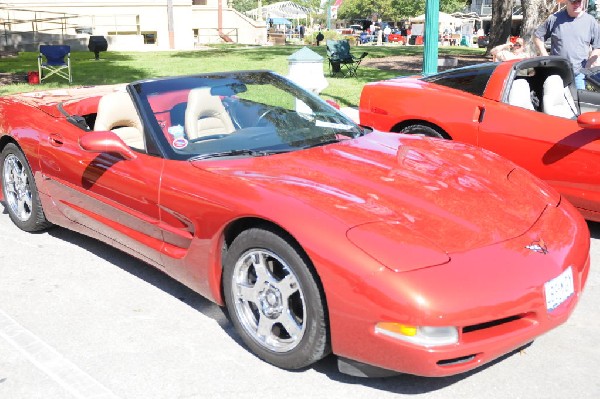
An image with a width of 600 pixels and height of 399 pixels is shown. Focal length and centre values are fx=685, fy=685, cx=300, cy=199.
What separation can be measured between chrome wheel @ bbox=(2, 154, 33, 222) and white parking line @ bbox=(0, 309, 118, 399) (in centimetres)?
155

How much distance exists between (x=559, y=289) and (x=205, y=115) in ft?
7.69

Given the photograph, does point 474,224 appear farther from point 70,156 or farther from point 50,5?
point 50,5

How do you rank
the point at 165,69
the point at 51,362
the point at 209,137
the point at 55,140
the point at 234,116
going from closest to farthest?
1. the point at 51,362
2. the point at 209,137
3. the point at 234,116
4. the point at 55,140
5. the point at 165,69

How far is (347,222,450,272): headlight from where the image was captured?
2775 millimetres

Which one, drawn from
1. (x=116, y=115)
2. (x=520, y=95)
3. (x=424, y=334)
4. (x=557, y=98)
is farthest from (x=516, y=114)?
(x=424, y=334)

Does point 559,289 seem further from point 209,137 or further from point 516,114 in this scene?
point 516,114

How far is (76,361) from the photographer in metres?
3.35

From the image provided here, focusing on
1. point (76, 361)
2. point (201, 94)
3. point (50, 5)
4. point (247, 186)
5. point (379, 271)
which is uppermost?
point (50, 5)

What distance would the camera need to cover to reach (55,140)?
4.68m

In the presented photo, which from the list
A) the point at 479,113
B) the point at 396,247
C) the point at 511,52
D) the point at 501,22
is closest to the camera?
the point at 396,247

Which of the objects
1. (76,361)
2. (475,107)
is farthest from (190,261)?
(475,107)

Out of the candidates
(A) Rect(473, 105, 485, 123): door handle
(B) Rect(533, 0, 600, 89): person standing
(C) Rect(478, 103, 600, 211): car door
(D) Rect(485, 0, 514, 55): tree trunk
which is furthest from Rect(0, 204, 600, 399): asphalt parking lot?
(D) Rect(485, 0, 514, 55): tree trunk

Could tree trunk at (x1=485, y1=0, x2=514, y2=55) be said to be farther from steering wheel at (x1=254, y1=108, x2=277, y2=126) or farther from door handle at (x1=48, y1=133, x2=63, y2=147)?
door handle at (x1=48, y1=133, x2=63, y2=147)

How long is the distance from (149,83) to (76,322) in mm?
1509
